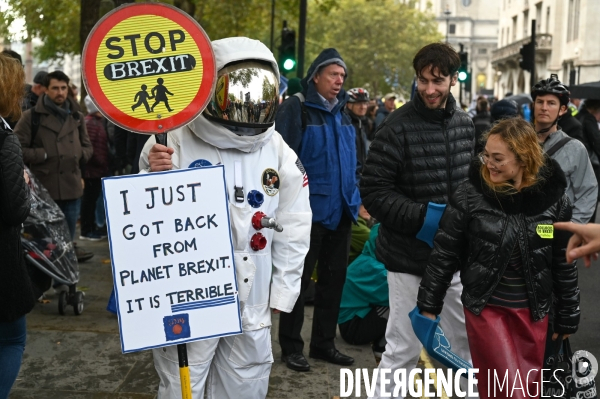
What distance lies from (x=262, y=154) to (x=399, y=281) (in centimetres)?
114

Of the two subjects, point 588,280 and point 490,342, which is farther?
point 588,280

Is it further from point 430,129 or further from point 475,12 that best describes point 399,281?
point 475,12

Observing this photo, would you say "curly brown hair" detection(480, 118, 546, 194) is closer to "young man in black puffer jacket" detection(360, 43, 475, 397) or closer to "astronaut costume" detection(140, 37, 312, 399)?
"young man in black puffer jacket" detection(360, 43, 475, 397)

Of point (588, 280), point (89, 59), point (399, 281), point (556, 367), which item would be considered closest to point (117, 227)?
point (89, 59)

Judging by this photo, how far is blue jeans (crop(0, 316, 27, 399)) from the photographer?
414 cm

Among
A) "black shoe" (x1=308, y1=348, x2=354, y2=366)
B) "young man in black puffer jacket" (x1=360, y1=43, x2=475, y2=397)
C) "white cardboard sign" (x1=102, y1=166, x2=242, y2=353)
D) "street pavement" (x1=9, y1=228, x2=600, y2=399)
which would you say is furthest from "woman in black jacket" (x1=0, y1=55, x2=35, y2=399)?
"black shoe" (x1=308, y1=348, x2=354, y2=366)

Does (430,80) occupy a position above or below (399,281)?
above

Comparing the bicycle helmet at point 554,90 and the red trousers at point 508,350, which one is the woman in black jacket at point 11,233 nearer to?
the red trousers at point 508,350

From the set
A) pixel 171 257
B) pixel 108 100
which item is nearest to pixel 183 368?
pixel 171 257

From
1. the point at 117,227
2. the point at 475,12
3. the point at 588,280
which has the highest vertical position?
the point at 475,12

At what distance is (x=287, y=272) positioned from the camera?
4020mm

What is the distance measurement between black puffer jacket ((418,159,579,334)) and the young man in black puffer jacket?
0.32m

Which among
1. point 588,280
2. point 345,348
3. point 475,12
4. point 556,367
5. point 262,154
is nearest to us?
point 262,154

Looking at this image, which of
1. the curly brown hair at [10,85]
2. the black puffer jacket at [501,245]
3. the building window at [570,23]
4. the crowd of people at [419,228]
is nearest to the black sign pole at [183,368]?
the crowd of people at [419,228]
